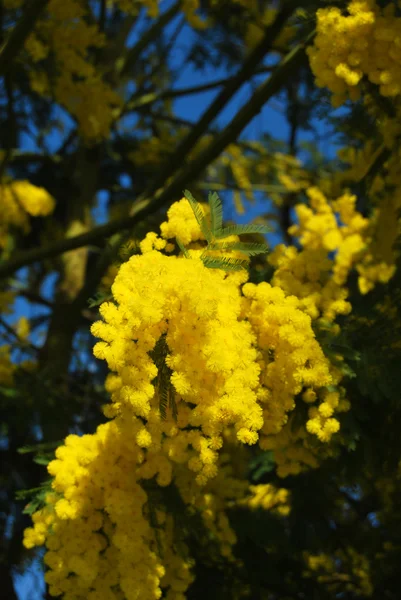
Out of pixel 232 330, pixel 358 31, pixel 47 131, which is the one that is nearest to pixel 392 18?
pixel 358 31

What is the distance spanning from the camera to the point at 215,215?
8.76 feet

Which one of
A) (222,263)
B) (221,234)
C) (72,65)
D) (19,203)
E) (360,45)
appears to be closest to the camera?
(222,263)

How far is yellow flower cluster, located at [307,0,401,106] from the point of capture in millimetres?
3078

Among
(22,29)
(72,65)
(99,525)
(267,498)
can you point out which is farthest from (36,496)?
(72,65)

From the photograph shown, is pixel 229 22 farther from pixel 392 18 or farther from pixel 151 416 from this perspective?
pixel 151 416

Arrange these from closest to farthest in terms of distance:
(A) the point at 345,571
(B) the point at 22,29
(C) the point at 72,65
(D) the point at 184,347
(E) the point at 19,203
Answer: (D) the point at 184,347 → (B) the point at 22,29 → (C) the point at 72,65 → (A) the point at 345,571 → (E) the point at 19,203

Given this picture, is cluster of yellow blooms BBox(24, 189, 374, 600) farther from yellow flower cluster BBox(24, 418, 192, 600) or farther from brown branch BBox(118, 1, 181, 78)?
brown branch BBox(118, 1, 181, 78)

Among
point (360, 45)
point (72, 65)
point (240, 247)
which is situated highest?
point (72, 65)

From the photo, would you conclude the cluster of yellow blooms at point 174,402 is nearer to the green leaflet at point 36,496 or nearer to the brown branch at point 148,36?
the green leaflet at point 36,496

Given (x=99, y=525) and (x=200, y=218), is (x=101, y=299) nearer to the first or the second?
(x=200, y=218)

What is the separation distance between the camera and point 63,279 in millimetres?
6730

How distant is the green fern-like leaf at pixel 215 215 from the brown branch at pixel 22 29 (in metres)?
1.89

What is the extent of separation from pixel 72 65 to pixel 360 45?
233 cm

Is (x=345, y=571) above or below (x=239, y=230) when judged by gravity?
below
